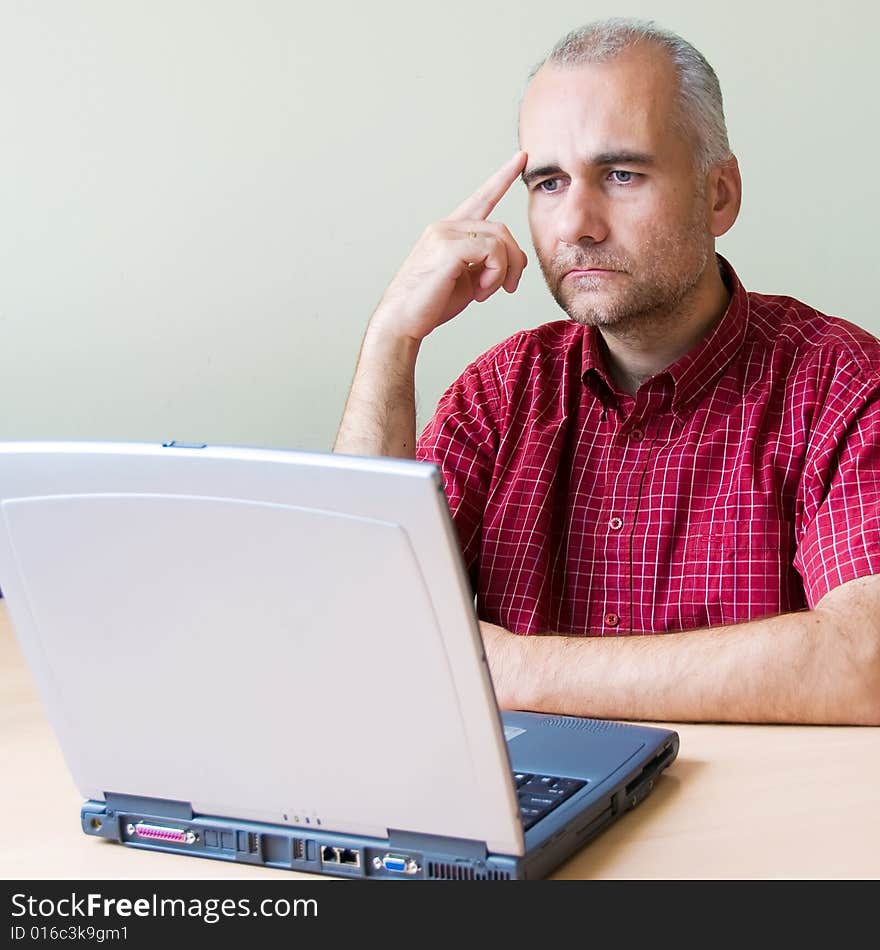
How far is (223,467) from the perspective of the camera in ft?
2.25

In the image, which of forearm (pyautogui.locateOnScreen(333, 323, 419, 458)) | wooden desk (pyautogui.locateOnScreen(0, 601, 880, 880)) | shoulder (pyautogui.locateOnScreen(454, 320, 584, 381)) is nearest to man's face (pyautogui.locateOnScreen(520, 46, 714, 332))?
shoulder (pyautogui.locateOnScreen(454, 320, 584, 381))

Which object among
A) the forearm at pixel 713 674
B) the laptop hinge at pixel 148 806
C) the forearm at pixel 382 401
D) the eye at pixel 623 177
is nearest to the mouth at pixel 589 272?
the eye at pixel 623 177

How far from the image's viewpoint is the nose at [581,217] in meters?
1.55

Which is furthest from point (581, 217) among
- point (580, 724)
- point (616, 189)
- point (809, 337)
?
point (580, 724)

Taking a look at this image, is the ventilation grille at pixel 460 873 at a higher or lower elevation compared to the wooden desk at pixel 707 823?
higher

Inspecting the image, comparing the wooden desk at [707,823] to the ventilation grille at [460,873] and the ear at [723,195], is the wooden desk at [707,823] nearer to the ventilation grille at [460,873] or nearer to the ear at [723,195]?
the ventilation grille at [460,873]

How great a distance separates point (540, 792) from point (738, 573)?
709mm

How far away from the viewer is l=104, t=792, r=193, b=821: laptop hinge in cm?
83

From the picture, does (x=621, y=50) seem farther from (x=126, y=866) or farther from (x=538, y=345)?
(x=126, y=866)

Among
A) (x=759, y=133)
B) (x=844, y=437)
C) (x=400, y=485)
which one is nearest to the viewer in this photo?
(x=400, y=485)

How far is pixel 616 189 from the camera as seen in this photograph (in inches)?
62.0

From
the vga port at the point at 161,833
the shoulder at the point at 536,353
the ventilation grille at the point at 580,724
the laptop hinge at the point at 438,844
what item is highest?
the shoulder at the point at 536,353
